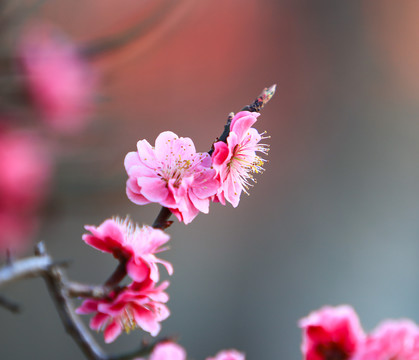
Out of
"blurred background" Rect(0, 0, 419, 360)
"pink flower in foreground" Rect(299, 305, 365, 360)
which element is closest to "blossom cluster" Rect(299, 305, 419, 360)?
"pink flower in foreground" Rect(299, 305, 365, 360)

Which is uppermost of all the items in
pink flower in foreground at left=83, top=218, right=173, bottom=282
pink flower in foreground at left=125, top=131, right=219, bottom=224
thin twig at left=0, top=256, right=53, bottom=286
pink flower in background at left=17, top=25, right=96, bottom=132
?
pink flower in background at left=17, top=25, right=96, bottom=132

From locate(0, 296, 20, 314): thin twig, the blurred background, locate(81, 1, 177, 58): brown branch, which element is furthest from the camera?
the blurred background

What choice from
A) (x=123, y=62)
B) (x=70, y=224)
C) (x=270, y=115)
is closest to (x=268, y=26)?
(x=270, y=115)

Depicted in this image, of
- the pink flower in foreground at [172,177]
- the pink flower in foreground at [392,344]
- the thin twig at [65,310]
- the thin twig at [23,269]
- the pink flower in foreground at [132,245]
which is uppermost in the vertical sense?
the pink flower in foreground at [172,177]

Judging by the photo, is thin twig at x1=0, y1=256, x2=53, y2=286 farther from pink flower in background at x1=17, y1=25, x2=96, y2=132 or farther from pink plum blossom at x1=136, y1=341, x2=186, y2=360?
pink flower in background at x1=17, y1=25, x2=96, y2=132

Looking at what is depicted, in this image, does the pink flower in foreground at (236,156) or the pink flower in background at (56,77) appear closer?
the pink flower in foreground at (236,156)

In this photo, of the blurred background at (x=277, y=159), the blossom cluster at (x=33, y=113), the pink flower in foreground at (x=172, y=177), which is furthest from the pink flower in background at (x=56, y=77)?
the pink flower in foreground at (x=172, y=177)

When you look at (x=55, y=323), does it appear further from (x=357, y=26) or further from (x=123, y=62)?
(x=357, y=26)

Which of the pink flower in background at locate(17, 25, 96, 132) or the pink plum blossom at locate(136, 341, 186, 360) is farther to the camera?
the pink flower in background at locate(17, 25, 96, 132)

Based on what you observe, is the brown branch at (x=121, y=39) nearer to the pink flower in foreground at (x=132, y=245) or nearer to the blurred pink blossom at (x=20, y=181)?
the blurred pink blossom at (x=20, y=181)
